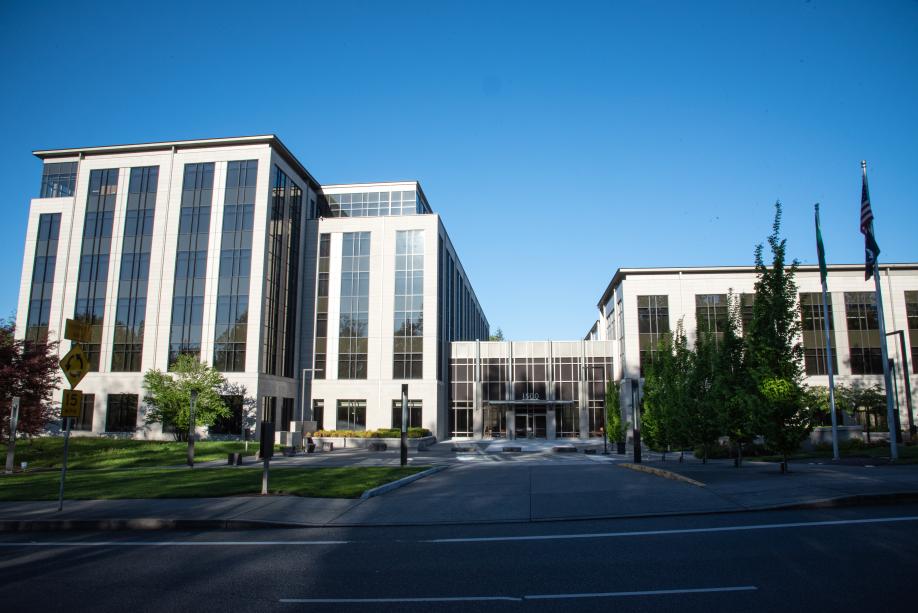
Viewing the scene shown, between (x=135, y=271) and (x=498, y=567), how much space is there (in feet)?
173

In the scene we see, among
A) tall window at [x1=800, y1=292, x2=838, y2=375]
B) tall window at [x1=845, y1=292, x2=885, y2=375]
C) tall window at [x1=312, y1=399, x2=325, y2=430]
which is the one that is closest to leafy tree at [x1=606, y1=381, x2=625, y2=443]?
tall window at [x1=800, y1=292, x2=838, y2=375]

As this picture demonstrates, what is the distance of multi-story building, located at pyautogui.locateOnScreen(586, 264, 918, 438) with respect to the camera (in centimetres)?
5544

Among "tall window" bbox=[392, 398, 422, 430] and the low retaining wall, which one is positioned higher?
"tall window" bbox=[392, 398, 422, 430]

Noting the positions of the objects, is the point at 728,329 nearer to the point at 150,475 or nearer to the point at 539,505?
the point at 539,505

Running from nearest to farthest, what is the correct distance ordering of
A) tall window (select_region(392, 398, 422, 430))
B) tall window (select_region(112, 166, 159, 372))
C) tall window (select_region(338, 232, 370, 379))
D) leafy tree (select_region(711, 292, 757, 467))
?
Result: leafy tree (select_region(711, 292, 757, 467)), tall window (select_region(112, 166, 159, 372)), tall window (select_region(392, 398, 422, 430)), tall window (select_region(338, 232, 370, 379))

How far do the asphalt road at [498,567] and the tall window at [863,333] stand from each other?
5367 cm

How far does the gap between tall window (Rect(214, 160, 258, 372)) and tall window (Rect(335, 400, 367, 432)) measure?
11369 mm

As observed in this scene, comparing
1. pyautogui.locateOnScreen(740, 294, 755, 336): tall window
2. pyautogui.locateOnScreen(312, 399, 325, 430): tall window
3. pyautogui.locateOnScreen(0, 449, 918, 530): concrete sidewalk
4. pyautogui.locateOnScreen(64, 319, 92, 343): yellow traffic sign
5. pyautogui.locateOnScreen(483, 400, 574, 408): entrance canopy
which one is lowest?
pyautogui.locateOnScreen(0, 449, 918, 530): concrete sidewalk

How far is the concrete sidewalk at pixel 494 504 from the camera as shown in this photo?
12.0 meters

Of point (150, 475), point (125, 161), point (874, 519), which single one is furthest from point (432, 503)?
point (125, 161)

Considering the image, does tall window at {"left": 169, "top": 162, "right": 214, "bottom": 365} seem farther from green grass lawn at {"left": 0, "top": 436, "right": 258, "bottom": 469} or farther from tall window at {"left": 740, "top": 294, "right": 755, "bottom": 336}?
→ tall window at {"left": 740, "top": 294, "right": 755, "bottom": 336}

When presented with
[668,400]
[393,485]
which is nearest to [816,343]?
[668,400]

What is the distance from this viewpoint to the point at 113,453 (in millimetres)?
31562

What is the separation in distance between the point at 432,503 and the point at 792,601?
9.14m
